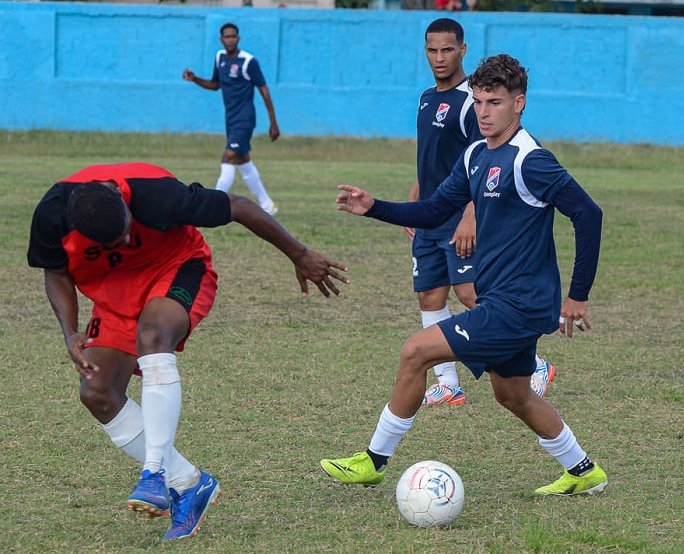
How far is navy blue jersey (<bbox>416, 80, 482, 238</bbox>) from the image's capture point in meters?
6.70

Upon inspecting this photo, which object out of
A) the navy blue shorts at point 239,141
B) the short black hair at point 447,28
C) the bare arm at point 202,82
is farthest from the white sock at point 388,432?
the bare arm at point 202,82

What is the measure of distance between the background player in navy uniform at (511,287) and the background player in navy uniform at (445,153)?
1.46 meters

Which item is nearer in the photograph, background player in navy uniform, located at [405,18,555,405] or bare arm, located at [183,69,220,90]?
background player in navy uniform, located at [405,18,555,405]

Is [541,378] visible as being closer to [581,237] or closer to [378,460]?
[378,460]

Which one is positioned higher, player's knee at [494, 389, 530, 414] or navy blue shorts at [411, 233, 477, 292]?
navy blue shorts at [411, 233, 477, 292]

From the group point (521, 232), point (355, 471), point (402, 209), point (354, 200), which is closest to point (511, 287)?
point (521, 232)

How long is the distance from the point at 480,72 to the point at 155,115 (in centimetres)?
2234

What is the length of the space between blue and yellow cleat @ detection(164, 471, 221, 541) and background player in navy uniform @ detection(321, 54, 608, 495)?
648 millimetres

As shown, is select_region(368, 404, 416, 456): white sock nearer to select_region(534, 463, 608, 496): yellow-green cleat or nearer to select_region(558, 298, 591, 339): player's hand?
select_region(534, 463, 608, 496): yellow-green cleat

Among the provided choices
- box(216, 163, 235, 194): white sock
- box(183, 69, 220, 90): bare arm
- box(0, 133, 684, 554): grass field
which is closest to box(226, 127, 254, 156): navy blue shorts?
box(216, 163, 235, 194): white sock

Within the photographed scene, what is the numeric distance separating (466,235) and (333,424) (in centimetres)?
121

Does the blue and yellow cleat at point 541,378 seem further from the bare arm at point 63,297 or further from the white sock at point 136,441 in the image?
the bare arm at point 63,297

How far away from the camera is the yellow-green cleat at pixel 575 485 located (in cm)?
518

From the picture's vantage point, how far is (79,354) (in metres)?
4.51
